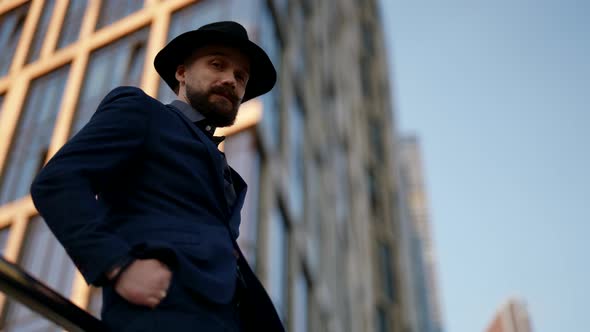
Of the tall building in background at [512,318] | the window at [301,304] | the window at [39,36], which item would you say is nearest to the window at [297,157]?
the window at [301,304]

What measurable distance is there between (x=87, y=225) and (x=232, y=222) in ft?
1.78

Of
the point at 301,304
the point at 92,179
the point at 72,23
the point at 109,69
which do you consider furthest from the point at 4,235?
the point at 92,179

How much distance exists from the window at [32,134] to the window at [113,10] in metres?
1.13

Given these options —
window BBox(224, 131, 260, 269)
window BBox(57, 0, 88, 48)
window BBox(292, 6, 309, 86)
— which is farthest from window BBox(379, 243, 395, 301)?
window BBox(57, 0, 88, 48)

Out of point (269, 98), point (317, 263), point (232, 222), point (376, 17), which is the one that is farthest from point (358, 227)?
point (232, 222)

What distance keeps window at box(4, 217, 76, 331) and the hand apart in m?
7.29

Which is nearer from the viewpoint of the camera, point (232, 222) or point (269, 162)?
point (232, 222)

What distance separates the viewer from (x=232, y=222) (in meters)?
2.15

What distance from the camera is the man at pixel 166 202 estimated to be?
5.58 ft

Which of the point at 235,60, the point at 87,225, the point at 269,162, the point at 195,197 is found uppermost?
the point at 269,162

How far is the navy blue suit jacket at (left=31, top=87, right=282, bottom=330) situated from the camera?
1734 millimetres

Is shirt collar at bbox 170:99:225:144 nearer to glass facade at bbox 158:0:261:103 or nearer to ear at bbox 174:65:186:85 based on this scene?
ear at bbox 174:65:186:85

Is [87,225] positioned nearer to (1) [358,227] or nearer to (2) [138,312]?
(2) [138,312]

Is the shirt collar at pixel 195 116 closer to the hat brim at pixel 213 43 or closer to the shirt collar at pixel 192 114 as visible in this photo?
the shirt collar at pixel 192 114
